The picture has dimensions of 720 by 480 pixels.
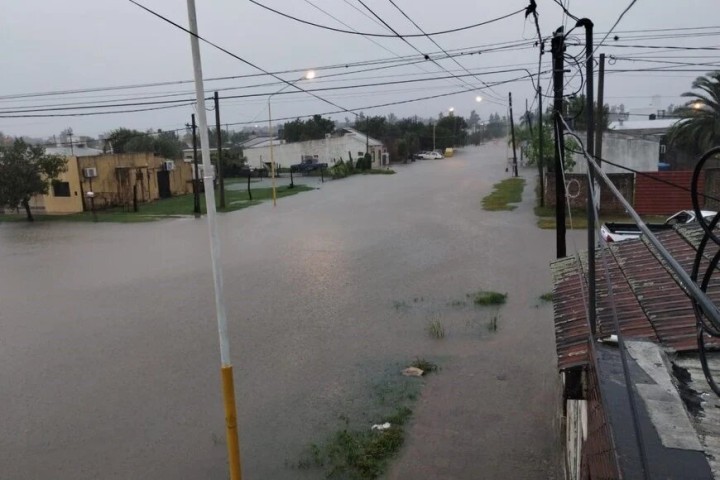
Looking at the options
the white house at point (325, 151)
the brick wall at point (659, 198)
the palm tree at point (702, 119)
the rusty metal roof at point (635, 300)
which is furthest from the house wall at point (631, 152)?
the white house at point (325, 151)

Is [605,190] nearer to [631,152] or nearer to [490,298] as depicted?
[631,152]

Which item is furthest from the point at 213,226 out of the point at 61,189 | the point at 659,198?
the point at 61,189

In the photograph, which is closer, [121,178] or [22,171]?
[22,171]

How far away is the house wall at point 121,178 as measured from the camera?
1448 inches

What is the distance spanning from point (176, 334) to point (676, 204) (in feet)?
68.1

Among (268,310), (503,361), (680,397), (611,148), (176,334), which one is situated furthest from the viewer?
(611,148)

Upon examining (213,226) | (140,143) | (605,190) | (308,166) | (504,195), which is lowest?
(504,195)

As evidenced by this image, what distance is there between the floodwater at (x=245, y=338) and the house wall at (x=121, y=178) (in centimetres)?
1382

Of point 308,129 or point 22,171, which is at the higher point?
point 308,129

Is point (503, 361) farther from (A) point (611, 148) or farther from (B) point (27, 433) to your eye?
(A) point (611, 148)

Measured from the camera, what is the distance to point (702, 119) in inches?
1152

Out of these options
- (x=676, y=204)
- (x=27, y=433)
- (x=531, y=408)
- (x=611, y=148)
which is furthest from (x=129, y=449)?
(x=611, y=148)

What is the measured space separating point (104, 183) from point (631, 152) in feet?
106

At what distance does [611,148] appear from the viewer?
1282 inches
